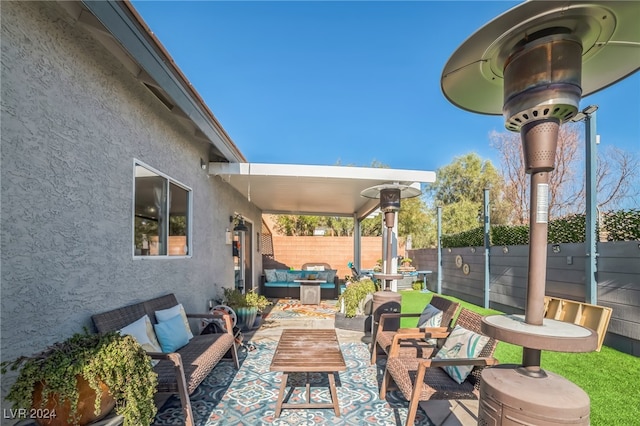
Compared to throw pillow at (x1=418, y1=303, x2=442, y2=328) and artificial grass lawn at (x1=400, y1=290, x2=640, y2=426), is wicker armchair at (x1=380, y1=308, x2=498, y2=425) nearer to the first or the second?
throw pillow at (x1=418, y1=303, x2=442, y2=328)

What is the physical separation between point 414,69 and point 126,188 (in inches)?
360

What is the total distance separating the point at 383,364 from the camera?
4.29 m

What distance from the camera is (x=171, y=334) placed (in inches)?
133

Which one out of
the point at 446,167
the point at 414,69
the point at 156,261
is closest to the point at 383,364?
the point at 156,261

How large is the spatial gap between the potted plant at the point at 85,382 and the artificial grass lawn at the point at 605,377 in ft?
11.8

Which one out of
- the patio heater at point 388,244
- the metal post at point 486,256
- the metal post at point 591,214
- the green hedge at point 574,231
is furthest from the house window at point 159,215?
the metal post at point 486,256

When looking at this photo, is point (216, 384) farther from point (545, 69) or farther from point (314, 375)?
point (545, 69)

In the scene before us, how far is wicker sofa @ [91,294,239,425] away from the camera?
2.60 m

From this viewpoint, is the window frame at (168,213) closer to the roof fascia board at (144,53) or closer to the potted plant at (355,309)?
the roof fascia board at (144,53)

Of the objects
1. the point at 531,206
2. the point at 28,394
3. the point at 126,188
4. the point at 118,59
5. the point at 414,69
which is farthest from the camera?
the point at 414,69

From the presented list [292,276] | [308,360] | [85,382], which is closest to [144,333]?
[85,382]

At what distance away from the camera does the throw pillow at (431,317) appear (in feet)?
12.3

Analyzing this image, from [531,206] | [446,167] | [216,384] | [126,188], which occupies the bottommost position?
[216,384]

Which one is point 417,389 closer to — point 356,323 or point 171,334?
point 171,334
